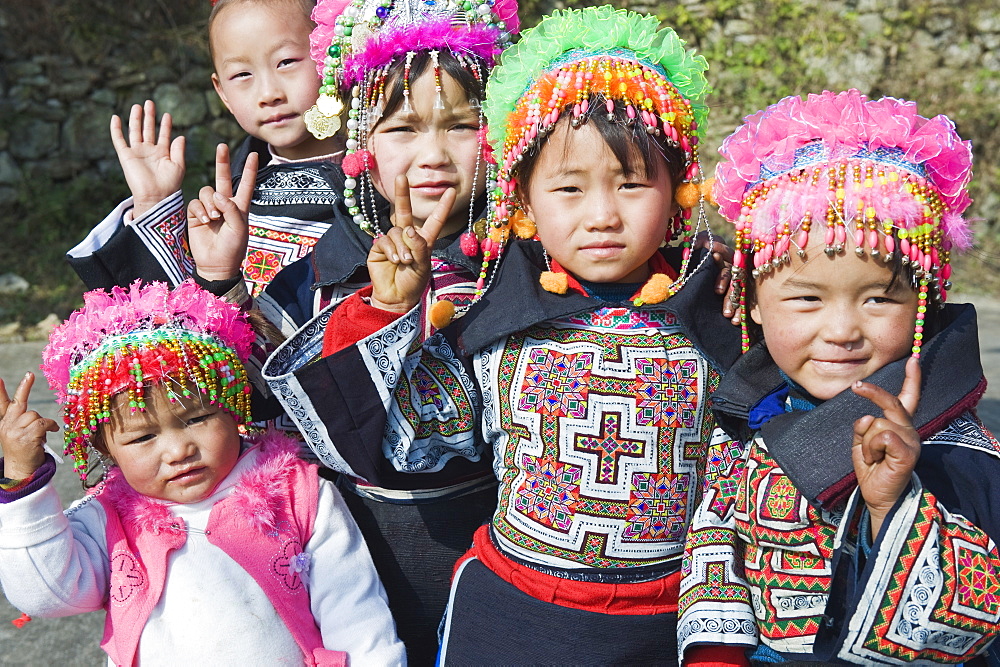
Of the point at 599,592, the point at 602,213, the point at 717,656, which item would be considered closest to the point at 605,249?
the point at 602,213

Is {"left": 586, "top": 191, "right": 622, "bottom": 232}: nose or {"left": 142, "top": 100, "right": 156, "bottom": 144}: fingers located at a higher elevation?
{"left": 142, "top": 100, "right": 156, "bottom": 144}: fingers

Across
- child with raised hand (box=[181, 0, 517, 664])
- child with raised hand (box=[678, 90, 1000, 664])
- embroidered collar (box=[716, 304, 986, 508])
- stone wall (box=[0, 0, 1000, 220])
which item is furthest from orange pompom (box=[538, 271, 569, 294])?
stone wall (box=[0, 0, 1000, 220])

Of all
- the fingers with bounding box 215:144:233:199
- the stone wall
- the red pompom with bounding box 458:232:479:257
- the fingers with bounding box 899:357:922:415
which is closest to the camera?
the fingers with bounding box 899:357:922:415

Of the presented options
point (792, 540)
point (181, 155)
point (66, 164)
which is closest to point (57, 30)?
point (66, 164)

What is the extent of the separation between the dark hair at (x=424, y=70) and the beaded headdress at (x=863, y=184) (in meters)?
0.68

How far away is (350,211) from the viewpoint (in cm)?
226

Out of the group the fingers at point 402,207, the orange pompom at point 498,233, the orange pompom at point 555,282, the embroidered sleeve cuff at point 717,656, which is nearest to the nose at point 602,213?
the orange pompom at point 555,282

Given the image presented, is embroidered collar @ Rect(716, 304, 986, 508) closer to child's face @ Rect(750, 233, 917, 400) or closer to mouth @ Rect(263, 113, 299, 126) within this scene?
child's face @ Rect(750, 233, 917, 400)

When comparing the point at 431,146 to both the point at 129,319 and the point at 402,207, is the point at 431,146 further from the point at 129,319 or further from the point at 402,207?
the point at 129,319

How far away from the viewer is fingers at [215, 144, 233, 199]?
2.21m

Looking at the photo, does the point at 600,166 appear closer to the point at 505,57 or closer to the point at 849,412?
the point at 505,57

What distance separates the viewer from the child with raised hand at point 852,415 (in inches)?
59.1

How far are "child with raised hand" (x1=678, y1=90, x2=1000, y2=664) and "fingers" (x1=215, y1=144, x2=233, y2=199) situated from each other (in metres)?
1.15

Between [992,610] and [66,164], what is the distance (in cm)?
838
